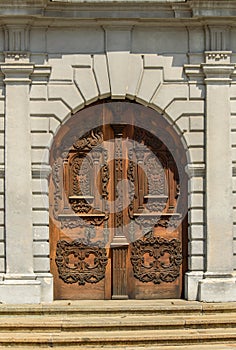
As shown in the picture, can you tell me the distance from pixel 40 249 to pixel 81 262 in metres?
0.85

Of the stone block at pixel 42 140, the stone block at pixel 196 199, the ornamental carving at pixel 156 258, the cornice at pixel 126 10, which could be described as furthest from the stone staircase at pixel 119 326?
the cornice at pixel 126 10

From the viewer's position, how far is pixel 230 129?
57.2 feet

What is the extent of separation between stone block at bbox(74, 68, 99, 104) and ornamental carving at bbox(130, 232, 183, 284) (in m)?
2.70

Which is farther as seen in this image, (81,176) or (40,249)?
(81,176)

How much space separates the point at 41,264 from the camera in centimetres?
1725

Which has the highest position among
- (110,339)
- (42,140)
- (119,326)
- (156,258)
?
(42,140)

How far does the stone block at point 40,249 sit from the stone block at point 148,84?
3.09 metres

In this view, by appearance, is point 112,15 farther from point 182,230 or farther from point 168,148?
point 182,230

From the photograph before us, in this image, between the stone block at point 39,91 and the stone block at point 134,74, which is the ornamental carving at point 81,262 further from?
the stone block at point 134,74

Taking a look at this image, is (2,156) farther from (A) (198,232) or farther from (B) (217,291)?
(B) (217,291)

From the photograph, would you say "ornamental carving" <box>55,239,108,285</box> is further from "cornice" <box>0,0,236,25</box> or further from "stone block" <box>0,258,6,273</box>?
"cornice" <box>0,0,236,25</box>

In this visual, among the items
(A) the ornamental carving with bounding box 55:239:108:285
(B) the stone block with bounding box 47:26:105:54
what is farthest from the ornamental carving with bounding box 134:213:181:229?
(B) the stone block with bounding box 47:26:105:54

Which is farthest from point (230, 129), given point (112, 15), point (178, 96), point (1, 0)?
point (1, 0)

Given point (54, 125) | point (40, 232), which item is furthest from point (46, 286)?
point (54, 125)
